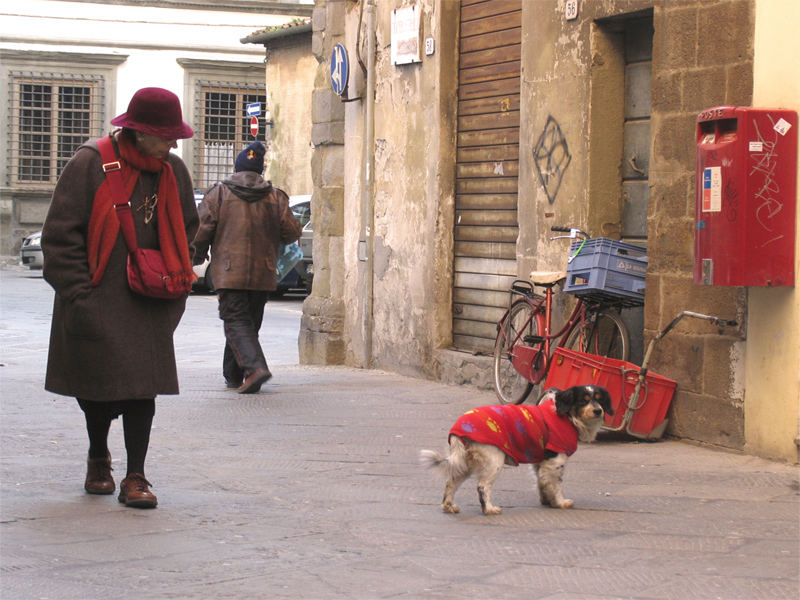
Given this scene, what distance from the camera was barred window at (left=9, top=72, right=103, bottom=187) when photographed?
3525 centimetres

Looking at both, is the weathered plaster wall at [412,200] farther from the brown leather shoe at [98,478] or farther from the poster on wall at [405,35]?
the brown leather shoe at [98,478]

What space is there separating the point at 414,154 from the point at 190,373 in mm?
2820

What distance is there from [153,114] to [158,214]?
469 millimetres

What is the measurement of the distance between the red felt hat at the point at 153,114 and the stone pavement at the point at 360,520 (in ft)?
5.62

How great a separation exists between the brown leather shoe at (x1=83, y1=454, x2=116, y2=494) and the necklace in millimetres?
1188

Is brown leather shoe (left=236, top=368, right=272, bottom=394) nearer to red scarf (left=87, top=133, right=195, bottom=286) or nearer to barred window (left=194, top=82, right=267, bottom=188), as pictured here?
red scarf (left=87, top=133, right=195, bottom=286)

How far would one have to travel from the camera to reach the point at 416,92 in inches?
447

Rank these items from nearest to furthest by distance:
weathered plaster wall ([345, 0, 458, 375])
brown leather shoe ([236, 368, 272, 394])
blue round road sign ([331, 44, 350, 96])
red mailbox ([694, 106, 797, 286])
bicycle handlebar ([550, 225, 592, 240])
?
red mailbox ([694, 106, 797, 286]) < bicycle handlebar ([550, 225, 592, 240]) < brown leather shoe ([236, 368, 272, 394]) < weathered plaster wall ([345, 0, 458, 375]) < blue round road sign ([331, 44, 350, 96])

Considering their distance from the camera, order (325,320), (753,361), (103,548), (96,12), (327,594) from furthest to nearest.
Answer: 1. (96,12)
2. (325,320)
3. (753,361)
4. (103,548)
5. (327,594)

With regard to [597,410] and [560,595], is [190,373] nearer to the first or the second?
[597,410]

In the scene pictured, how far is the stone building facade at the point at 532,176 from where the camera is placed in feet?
24.2

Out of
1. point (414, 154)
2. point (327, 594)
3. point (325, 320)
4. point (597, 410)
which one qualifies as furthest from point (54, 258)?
point (325, 320)

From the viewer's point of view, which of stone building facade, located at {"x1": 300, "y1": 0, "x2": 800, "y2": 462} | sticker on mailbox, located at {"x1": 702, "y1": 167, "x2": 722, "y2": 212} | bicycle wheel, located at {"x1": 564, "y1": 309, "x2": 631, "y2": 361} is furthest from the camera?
bicycle wheel, located at {"x1": 564, "y1": 309, "x2": 631, "y2": 361}

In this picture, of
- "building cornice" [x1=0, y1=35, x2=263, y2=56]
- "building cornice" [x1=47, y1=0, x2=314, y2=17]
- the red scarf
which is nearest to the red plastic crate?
the red scarf
